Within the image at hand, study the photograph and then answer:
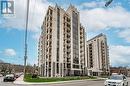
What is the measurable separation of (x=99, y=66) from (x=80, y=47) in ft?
146

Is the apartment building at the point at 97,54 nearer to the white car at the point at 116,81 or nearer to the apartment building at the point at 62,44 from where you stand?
the apartment building at the point at 62,44

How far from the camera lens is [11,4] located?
24.6 m

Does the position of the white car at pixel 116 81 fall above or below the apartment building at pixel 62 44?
below

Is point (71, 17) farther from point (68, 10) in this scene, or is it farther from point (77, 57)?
point (77, 57)

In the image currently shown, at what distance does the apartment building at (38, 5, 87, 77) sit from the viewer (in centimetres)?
10081

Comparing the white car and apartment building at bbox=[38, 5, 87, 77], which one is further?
apartment building at bbox=[38, 5, 87, 77]

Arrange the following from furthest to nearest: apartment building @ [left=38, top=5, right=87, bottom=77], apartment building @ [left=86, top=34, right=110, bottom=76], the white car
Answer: apartment building @ [left=86, top=34, right=110, bottom=76] < apartment building @ [left=38, top=5, right=87, bottom=77] < the white car

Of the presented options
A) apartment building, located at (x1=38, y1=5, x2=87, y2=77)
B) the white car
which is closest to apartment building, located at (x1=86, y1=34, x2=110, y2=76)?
apartment building, located at (x1=38, y1=5, x2=87, y2=77)

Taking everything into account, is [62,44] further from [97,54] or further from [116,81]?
[116,81]

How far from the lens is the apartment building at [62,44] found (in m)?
101

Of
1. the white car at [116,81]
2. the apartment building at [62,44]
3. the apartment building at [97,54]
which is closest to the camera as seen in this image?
the white car at [116,81]

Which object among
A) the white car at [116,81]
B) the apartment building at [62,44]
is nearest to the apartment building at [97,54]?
the apartment building at [62,44]

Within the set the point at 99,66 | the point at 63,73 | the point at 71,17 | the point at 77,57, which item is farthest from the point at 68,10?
the point at 99,66

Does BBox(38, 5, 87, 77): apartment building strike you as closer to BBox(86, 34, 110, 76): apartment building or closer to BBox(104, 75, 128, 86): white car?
BBox(86, 34, 110, 76): apartment building
